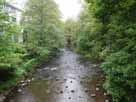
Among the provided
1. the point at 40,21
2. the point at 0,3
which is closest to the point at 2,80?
the point at 0,3

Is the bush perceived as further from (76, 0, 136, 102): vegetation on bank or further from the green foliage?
the green foliage

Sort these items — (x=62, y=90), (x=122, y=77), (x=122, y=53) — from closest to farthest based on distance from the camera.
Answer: (x=122, y=77)
(x=122, y=53)
(x=62, y=90)

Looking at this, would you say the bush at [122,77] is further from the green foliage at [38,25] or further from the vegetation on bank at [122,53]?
the green foliage at [38,25]

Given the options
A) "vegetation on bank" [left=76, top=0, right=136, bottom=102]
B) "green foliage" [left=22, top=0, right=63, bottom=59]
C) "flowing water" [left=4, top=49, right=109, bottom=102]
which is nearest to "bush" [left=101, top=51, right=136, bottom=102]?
"vegetation on bank" [left=76, top=0, right=136, bottom=102]

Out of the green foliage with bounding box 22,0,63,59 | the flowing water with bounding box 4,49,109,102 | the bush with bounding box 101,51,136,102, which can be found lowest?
the flowing water with bounding box 4,49,109,102

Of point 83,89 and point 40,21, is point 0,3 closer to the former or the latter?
point 83,89

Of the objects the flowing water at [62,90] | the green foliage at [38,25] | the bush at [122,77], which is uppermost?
the green foliage at [38,25]

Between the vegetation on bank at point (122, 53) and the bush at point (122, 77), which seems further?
the vegetation on bank at point (122, 53)

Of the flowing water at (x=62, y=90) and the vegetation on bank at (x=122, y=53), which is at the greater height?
the vegetation on bank at (x=122, y=53)

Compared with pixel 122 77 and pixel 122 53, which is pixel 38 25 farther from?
pixel 122 77

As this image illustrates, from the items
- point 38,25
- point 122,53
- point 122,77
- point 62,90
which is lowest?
point 62,90

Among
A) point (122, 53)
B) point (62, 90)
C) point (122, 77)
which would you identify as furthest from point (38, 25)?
point (122, 77)

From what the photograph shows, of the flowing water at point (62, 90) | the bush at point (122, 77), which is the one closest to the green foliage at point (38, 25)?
the flowing water at point (62, 90)

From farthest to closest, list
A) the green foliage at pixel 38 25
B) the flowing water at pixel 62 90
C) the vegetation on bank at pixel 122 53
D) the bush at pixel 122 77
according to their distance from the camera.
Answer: the green foliage at pixel 38 25 → the flowing water at pixel 62 90 → the vegetation on bank at pixel 122 53 → the bush at pixel 122 77
